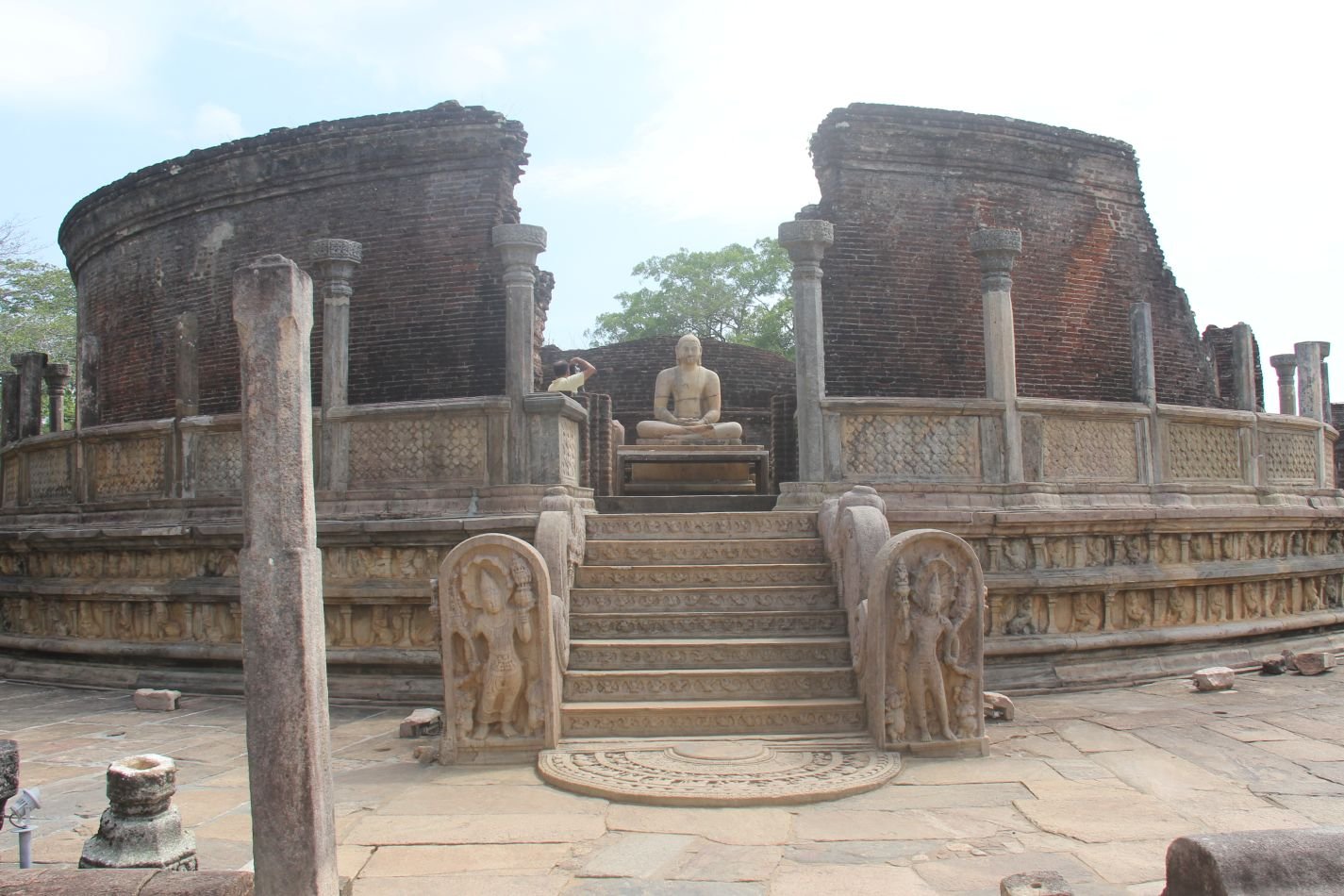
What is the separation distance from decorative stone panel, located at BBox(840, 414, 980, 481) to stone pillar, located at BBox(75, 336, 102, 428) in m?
10.6

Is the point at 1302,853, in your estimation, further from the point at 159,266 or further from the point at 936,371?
the point at 159,266

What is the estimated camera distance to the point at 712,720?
233 inches

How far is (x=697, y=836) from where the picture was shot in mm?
4387

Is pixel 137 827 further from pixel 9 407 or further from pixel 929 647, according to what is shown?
pixel 9 407

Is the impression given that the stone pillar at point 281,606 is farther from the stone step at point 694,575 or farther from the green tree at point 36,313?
the green tree at point 36,313

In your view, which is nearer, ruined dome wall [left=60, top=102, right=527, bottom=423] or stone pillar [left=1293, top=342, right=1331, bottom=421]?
stone pillar [left=1293, top=342, right=1331, bottom=421]

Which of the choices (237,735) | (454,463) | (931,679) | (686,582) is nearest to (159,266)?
(454,463)

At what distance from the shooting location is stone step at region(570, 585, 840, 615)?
6.87 metres

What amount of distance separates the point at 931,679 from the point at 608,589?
7.38 feet

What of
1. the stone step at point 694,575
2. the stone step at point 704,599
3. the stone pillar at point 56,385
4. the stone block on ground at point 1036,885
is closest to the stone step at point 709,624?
the stone step at point 704,599

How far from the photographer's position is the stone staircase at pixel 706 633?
593 cm

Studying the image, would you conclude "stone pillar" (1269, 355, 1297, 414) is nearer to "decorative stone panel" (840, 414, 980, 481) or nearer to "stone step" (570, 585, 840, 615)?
"decorative stone panel" (840, 414, 980, 481)

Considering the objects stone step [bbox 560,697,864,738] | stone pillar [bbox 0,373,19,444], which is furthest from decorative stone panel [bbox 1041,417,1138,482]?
Answer: stone pillar [bbox 0,373,19,444]

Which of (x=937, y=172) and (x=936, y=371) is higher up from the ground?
(x=937, y=172)
